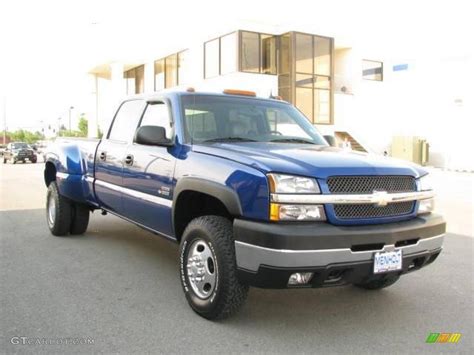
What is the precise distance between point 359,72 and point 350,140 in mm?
4669

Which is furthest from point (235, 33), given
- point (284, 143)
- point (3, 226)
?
point (284, 143)

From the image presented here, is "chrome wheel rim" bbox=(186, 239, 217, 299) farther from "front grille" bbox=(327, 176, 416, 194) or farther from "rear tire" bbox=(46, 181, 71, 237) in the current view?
"rear tire" bbox=(46, 181, 71, 237)

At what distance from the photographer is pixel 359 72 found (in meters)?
29.9

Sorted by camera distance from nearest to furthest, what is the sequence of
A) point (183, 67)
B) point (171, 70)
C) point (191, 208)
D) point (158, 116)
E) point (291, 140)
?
point (191, 208)
point (291, 140)
point (158, 116)
point (183, 67)
point (171, 70)

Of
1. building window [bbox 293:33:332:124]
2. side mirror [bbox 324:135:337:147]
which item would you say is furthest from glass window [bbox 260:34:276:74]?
side mirror [bbox 324:135:337:147]

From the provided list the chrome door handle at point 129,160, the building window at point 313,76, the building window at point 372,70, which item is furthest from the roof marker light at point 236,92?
the building window at point 372,70

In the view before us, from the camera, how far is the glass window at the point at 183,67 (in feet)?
97.1

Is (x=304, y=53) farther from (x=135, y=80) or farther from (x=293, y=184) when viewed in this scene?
(x=293, y=184)

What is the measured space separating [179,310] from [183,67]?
27.2 metres

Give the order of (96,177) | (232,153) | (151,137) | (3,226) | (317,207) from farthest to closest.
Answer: (3,226)
(96,177)
(151,137)
(232,153)
(317,207)

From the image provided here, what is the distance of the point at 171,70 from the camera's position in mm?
31641

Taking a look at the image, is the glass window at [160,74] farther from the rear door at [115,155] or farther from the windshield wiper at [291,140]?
the windshield wiper at [291,140]

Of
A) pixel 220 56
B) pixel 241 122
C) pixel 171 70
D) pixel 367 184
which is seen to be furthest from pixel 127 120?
pixel 171 70

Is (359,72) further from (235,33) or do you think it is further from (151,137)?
(151,137)
